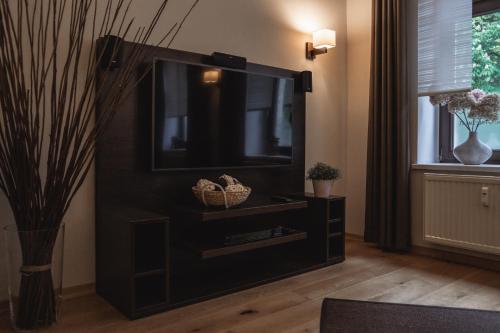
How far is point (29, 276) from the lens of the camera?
1.71 meters

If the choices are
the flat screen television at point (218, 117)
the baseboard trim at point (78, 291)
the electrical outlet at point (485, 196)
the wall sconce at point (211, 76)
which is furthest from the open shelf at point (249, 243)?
the electrical outlet at point (485, 196)

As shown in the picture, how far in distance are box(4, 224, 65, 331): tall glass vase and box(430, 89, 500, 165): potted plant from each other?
8.75ft

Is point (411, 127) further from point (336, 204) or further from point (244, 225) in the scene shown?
point (244, 225)

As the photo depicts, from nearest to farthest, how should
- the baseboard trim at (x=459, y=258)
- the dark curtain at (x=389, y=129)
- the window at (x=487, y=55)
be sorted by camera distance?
the baseboard trim at (x=459, y=258) → the window at (x=487, y=55) → the dark curtain at (x=389, y=129)

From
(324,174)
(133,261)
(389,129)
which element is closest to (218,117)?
(324,174)

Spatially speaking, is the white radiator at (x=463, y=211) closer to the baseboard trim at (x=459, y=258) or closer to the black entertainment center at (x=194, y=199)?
the baseboard trim at (x=459, y=258)

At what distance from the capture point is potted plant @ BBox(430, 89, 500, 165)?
269cm

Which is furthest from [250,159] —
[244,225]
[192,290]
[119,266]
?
[119,266]

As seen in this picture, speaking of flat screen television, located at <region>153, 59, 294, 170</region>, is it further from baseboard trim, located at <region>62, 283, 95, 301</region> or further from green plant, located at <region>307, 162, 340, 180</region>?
baseboard trim, located at <region>62, 283, 95, 301</region>

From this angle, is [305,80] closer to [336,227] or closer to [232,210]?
[336,227]

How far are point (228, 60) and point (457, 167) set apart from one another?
177 centimetres

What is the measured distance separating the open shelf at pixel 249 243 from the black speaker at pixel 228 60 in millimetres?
1109

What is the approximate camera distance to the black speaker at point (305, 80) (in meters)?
3.02

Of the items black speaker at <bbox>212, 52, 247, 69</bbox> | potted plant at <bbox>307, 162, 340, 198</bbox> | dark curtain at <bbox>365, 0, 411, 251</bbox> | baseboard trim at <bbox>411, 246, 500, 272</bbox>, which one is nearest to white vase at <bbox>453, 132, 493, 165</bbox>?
dark curtain at <bbox>365, 0, 411, 251</bbox>
